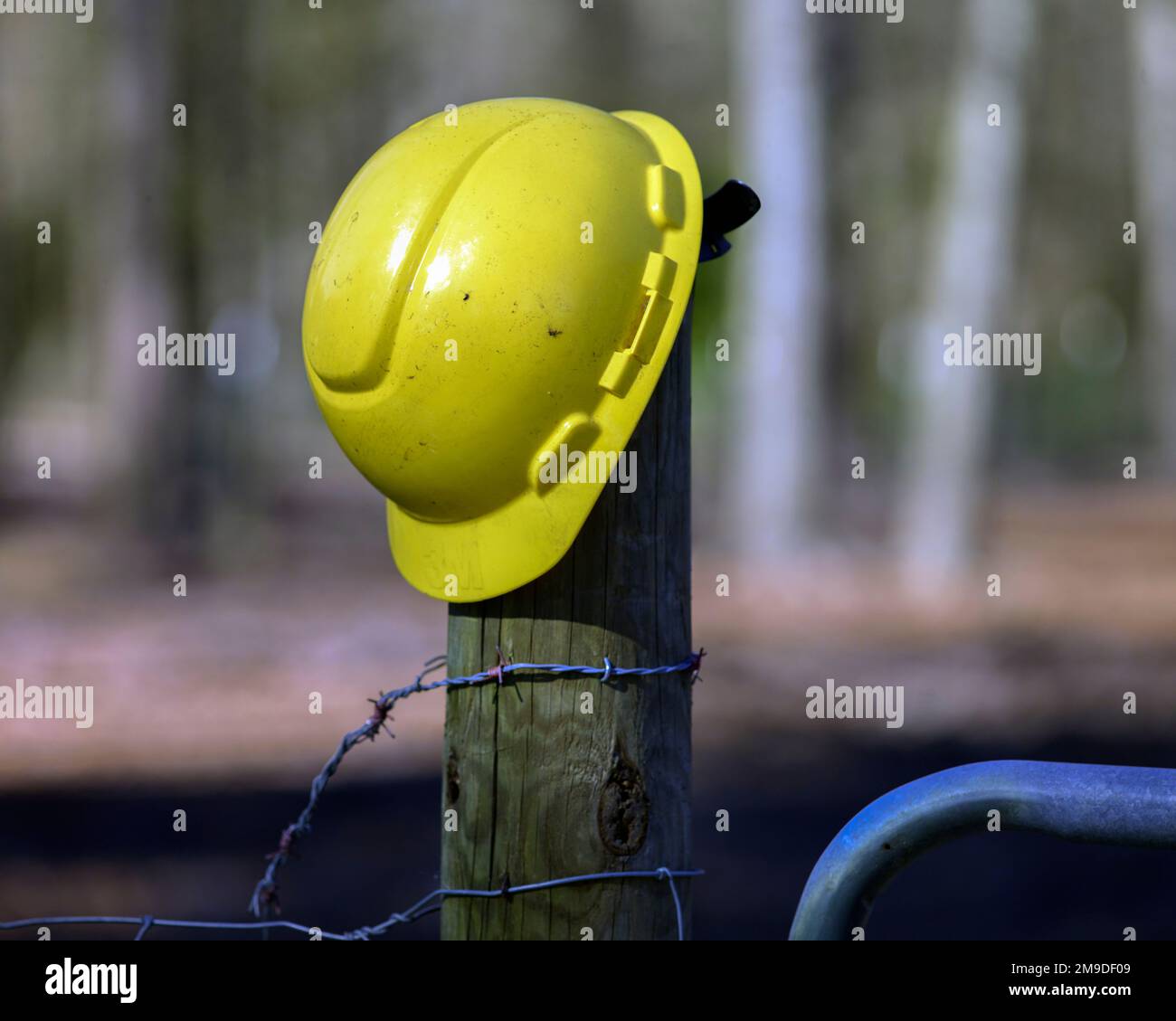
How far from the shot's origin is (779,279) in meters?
13.4

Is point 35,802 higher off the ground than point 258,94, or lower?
lower

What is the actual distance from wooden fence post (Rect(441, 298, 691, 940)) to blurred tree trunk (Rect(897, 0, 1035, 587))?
10.4m

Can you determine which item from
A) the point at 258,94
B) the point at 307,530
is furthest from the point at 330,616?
the point at 258,94

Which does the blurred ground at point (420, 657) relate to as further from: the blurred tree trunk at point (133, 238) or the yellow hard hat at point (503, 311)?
the yellow hard hat at point (503, 311)

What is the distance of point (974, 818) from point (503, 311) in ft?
3.79

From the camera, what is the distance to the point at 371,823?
21.0ft

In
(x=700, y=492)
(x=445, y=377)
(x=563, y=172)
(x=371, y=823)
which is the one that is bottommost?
(x=371, y=823)

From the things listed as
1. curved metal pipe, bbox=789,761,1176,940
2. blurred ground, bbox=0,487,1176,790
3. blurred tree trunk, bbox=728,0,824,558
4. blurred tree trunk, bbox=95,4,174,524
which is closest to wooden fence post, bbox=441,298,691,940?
curved metal pipe, bbox=789,761,1176,940

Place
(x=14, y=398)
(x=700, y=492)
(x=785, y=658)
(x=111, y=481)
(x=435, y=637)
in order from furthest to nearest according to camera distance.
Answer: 1. (x=14, y=398)
2. (x=700, y=492)
3. (x=111, y=481)
4. (x=435, y=637)
5. (x=785, y=658)

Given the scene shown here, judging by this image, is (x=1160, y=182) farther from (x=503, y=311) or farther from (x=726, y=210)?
(x=503, y=311)

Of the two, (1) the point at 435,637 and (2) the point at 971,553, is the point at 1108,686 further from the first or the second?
(1) the point at 435,637

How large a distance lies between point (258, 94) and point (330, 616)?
44.9 feet

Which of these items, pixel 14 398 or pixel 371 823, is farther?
pixel 14 398

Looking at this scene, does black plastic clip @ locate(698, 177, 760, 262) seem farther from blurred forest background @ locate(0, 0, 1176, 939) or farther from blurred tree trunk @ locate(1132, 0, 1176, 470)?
blurred tree trunk @ locate(1132, 0, 1176, 470)
